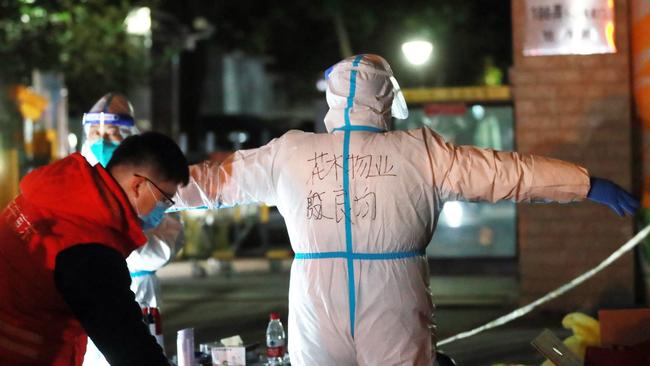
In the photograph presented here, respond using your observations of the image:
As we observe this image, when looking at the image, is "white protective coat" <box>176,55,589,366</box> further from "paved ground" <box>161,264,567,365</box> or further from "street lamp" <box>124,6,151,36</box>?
"street lamp" <box>124,6,151,36</box>

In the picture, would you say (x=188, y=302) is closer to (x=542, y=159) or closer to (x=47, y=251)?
(x=542, y=159)

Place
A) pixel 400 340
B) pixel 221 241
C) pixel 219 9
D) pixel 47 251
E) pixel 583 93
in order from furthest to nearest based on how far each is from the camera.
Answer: pixel 219 9, pixel 221 241, pixel 583 93, pixel 400 340, pixel 47 251

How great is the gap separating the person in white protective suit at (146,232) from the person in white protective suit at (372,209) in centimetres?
127

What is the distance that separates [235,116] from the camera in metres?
40.7

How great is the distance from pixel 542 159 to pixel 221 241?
15118mm

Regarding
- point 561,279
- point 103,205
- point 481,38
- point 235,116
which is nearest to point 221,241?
point 561,279

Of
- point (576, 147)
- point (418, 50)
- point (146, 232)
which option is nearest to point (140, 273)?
point (146, 232)

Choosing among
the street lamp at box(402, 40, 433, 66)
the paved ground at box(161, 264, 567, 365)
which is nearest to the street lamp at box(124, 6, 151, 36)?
the street lamp at box(402, 40, 433, 66)

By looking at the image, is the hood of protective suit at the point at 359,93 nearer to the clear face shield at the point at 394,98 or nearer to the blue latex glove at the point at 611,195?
the clear face shield at the point at 394,98

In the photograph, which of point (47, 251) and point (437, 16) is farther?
point (437, 16)

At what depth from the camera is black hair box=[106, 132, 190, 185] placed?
3100 millimetres

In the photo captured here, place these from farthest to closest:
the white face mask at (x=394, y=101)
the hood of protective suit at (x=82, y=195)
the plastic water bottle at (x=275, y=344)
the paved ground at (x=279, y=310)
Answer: the paved ground at (x=279, y=310)
the plastic water bottle at (x=275, y=344)
the white face mask at (x=394, y=101)
the hood of protective suit at (x=82, y=195)

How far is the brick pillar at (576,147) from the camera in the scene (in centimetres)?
1062

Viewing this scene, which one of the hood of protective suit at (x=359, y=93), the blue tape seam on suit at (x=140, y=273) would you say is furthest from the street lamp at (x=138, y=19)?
the hood of protective suit at (x=359, y=93)
